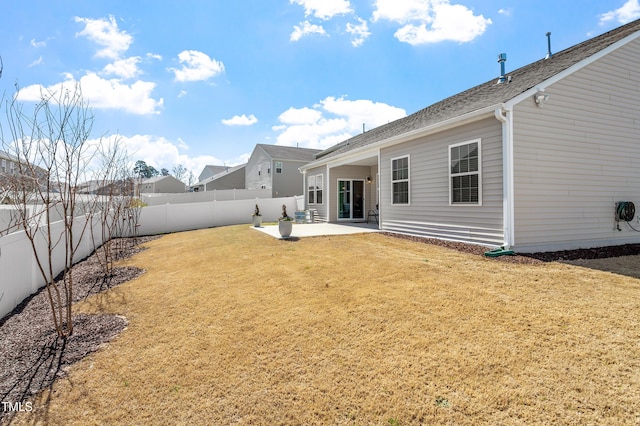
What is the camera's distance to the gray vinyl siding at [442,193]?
6.58 metres

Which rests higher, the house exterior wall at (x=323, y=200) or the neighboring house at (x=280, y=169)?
the neighboring house at (x=280, y=169)

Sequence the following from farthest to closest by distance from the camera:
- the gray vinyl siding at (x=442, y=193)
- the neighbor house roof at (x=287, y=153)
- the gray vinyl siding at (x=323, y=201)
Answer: the neighbor house roof at (x=287, y=153) → the gray vinyl siding at (x=323, y=201) → the gray vinyl siding at (x=442, y=193)

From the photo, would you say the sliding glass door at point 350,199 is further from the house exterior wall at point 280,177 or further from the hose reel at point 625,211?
the house exterior wall at point 280,177

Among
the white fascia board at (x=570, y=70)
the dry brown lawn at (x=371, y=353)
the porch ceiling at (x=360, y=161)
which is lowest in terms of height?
the dry brown lawn at (x=371, y=353)

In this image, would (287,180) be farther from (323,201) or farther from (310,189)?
(323,201)

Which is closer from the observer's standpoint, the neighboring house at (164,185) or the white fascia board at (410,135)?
the white fascia board at (410,135)

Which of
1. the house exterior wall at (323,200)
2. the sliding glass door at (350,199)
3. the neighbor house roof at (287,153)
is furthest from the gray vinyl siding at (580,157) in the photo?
the neighbor house roof at (287,153)

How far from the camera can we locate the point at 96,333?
356 cm

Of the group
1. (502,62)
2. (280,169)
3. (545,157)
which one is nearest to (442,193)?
(545,157)

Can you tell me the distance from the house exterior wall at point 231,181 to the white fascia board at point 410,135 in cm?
2228

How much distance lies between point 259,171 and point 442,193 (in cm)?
2275

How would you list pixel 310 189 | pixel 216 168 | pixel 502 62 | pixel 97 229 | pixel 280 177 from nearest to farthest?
pixel 502 62, pixel 97 229, pixel 310 189, pixel 280 177, pixel 216 168

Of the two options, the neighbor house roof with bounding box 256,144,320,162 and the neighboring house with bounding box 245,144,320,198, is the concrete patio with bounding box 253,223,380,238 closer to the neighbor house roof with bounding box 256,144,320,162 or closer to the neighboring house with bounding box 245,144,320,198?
the neighboring house with bounding box 245,144,320,198

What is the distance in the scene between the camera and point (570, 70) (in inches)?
263
